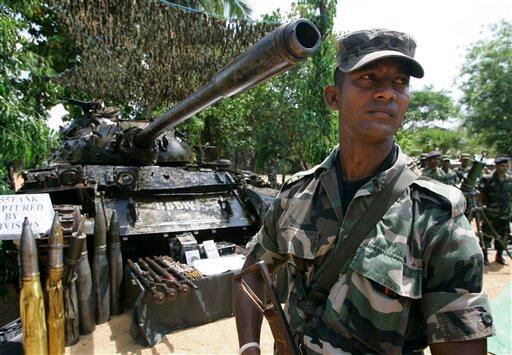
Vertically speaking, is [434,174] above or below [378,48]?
below

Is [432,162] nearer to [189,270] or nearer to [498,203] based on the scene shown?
[498,203]

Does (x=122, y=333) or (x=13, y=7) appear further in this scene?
(x=13, y=7)

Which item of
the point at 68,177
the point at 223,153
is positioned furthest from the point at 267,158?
the point at 68,177

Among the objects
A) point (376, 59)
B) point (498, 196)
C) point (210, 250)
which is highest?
point (376, 59)

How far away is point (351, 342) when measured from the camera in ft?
4.55

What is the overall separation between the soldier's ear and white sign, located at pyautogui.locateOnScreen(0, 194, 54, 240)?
10.4 feet

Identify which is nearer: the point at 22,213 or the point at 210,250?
the point at 22,213

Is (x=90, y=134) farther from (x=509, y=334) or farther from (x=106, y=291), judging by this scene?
(x=509, y=334)

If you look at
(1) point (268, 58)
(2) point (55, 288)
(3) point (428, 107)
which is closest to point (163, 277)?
(2) point (55, 288)

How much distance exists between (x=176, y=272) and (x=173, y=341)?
2.56 feet

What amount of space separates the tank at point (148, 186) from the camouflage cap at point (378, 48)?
8.44 feet

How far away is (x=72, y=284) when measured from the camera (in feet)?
14.2

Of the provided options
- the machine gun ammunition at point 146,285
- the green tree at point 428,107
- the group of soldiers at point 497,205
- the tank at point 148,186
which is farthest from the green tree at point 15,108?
the green tree at point 428,107

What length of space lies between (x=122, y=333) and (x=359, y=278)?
4014 millimetres
